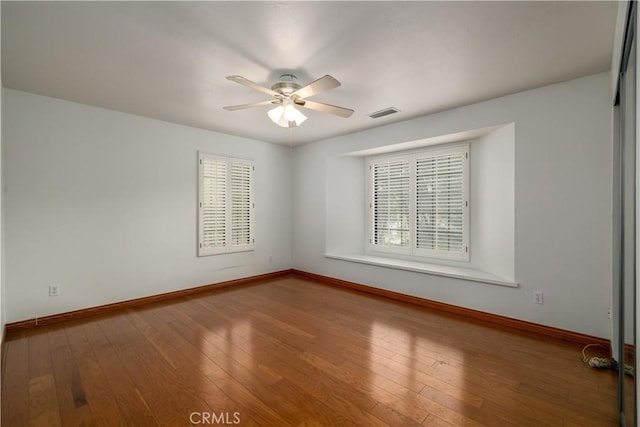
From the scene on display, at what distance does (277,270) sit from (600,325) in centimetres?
445

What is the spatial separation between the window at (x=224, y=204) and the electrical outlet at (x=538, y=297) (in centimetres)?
404

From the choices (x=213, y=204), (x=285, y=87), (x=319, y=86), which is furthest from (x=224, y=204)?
(x=319, y=86)

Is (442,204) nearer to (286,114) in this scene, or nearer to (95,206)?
(286,114)

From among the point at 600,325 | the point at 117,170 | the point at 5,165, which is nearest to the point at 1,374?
the point at 5,165

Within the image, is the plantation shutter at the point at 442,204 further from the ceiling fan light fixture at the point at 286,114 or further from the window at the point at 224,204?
the window at the point at 224,204

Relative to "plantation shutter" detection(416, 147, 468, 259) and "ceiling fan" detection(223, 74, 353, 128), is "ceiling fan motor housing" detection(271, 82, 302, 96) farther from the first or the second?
"plantation shutter" detection(416, 147, 468, 259)

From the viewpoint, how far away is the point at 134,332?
2945 mm

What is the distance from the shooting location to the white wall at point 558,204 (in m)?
2.61

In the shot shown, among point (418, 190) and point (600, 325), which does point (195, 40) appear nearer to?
point (418, 190)

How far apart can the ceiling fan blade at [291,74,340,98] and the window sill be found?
2.69 metres

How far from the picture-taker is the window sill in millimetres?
3279

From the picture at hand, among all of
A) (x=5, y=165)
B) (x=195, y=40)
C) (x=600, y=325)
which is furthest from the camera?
(x=5, y=165)

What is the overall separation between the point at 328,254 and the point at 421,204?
1.79m

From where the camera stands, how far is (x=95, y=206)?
3.49m
